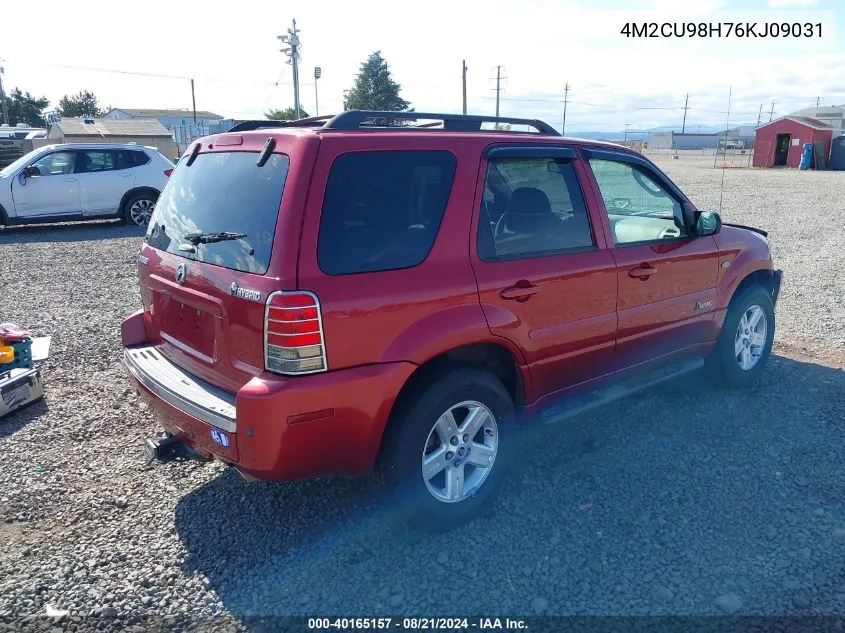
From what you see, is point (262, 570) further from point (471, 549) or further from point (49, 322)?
point (49, 322)

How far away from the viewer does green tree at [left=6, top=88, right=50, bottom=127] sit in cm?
6369

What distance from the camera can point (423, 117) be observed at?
3.60 meters

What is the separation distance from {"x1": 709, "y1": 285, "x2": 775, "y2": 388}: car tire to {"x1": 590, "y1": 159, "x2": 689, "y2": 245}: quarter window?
89 centimetres

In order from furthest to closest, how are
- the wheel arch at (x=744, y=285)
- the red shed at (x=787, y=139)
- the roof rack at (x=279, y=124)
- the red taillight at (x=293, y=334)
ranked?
the red shed at (x=787, y=139) < the wheel arch at (x=744, y=285) < the roof rack at (x=279, y=124) < the red taillight at (x=293, y=334)

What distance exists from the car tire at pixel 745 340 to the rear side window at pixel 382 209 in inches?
111

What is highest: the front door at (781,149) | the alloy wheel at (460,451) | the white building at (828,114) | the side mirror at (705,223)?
the white building at (828,114)

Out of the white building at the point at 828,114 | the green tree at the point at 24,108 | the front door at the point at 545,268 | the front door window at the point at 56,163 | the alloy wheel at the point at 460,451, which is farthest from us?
the green tree at the point at 24,108

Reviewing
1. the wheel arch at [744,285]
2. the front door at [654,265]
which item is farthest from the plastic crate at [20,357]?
the wheel arch at [744,285]

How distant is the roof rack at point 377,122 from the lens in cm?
321

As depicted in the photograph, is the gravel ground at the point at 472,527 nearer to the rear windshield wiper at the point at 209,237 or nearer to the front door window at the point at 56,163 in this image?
the rear windshield wiper at the point at 209,237

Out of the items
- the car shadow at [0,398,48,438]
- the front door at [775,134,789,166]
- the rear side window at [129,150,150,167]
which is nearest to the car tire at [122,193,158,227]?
the rear side window at [129,150,150,167]

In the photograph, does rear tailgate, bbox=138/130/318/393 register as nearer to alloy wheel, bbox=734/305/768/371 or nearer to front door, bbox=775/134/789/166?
alloy wheel, bbox=734/305/768/371

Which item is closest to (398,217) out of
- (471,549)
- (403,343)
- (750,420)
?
(403,343)

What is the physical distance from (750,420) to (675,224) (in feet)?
4.76
